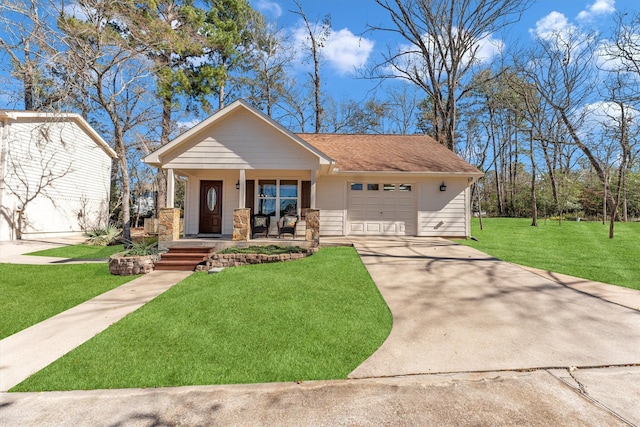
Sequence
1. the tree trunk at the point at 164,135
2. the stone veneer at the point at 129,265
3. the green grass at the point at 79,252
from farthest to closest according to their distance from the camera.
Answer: the tree trunk at the point at 164,135 → the green grass at the point at 79,252 → the stone veneer at the point at 129,265

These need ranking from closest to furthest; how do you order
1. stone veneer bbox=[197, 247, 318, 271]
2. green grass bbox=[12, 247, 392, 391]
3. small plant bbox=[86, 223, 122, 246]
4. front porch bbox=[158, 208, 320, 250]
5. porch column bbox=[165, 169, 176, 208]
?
green grass bbox=[12, 247, 392, 391], stone veneer bbox=[197, 247, 318, 271], front porch bbox=[158, 208, 320, 250], porch column bbox=[165, 169, 176, 208], small plant bbox=[86, 223, 122, 246]

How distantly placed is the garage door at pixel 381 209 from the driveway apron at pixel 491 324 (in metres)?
5.05

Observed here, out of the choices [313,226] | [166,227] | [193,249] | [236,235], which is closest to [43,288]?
[166,227]

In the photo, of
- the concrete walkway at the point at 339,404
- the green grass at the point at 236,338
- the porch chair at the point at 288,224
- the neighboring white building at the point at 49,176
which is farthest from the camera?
the neighboring white building at the point at 49,176

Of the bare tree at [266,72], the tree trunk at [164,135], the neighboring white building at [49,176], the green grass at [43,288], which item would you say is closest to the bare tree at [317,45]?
the bare tree at [266,72]

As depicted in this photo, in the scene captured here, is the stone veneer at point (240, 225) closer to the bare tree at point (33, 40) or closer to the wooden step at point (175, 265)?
the wooden step at point (175, 265)

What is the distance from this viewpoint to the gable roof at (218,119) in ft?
28.9

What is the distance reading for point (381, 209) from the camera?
11578 millimetres

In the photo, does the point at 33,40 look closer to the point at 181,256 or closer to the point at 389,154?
the point at 181,256

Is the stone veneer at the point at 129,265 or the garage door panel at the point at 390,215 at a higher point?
the garage door panel at the point at 390,215

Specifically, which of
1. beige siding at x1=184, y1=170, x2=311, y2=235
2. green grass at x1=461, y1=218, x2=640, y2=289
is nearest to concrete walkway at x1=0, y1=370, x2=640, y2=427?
green grass at x1=461, y1=218, x2=640, y2=289

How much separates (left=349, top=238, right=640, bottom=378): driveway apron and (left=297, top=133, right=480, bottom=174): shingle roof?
A: 5.67 m

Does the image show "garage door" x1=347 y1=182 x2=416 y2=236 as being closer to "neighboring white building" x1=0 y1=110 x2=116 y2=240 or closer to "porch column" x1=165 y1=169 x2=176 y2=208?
"porch column" x1=165 y1=169 x2=176 y2=208

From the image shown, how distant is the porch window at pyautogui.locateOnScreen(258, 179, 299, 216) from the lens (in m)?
11.0
